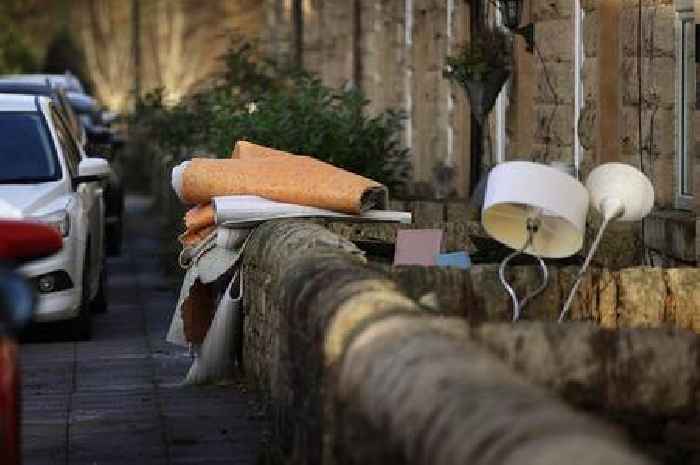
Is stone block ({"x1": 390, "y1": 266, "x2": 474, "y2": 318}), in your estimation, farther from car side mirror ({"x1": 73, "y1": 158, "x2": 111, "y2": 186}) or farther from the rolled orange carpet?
car side mirror ({"x1": 73, "y1": 158, "x2": 111, "y2": 186})

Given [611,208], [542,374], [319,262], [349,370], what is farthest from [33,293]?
[611,208]

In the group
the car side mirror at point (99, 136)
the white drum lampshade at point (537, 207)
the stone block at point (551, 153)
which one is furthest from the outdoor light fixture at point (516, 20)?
the car side mirror at point (99, 136)

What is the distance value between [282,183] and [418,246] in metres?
1.30

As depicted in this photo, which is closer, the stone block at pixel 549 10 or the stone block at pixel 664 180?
the stone block at pixel 664 180

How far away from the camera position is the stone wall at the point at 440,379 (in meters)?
5.10

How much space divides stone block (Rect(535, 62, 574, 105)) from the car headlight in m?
3.26

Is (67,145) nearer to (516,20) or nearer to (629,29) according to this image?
(516,20)

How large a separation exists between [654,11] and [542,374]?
20.0 ft

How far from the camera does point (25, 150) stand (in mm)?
15680

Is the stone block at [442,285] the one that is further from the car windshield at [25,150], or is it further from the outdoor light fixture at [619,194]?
the car windshield at [25,150]

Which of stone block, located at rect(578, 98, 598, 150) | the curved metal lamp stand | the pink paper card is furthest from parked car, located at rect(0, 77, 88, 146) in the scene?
the curved metal lamp stand

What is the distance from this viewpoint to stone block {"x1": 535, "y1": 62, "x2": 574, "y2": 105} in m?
15.4

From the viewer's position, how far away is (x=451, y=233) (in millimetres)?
12289

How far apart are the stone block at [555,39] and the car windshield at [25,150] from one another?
3.31 metres
